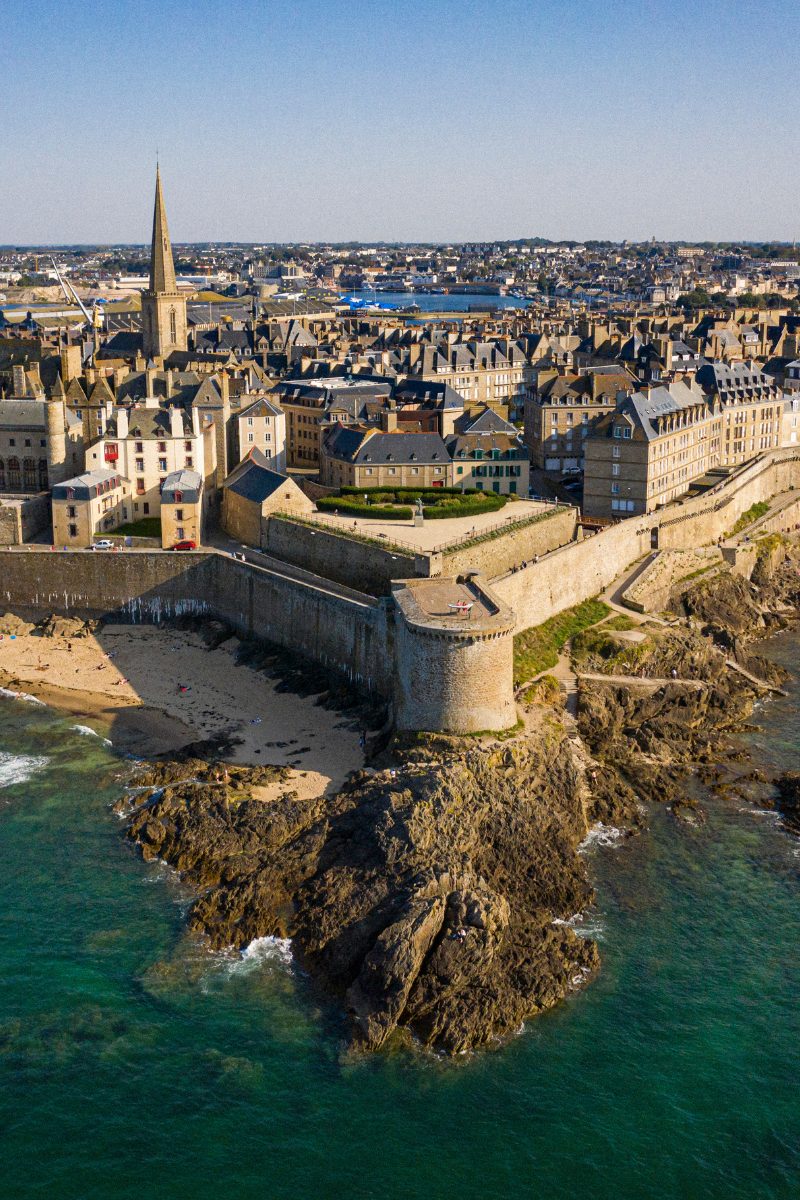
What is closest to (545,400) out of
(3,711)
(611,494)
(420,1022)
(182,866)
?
(611,494)

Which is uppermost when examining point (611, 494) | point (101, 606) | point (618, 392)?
point (618, 392)

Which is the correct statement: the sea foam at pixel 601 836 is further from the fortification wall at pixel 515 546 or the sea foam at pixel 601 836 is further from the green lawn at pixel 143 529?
the green lawn at pixel 143 529

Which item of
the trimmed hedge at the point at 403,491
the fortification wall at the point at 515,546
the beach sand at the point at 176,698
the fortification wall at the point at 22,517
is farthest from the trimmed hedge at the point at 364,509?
the fortification wall at the point at 22,517

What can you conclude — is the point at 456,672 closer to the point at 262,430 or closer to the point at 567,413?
the point at 262,430

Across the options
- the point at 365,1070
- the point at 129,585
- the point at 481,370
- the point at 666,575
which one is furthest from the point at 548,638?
the point at 481,370

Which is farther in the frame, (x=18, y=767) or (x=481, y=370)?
(x=481, y=370)

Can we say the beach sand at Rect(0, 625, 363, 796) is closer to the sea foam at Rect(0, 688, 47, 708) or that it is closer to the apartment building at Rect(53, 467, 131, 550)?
the sea foam at Rect(0, 688, 47, 708)

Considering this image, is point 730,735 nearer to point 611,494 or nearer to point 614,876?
point 614,876
